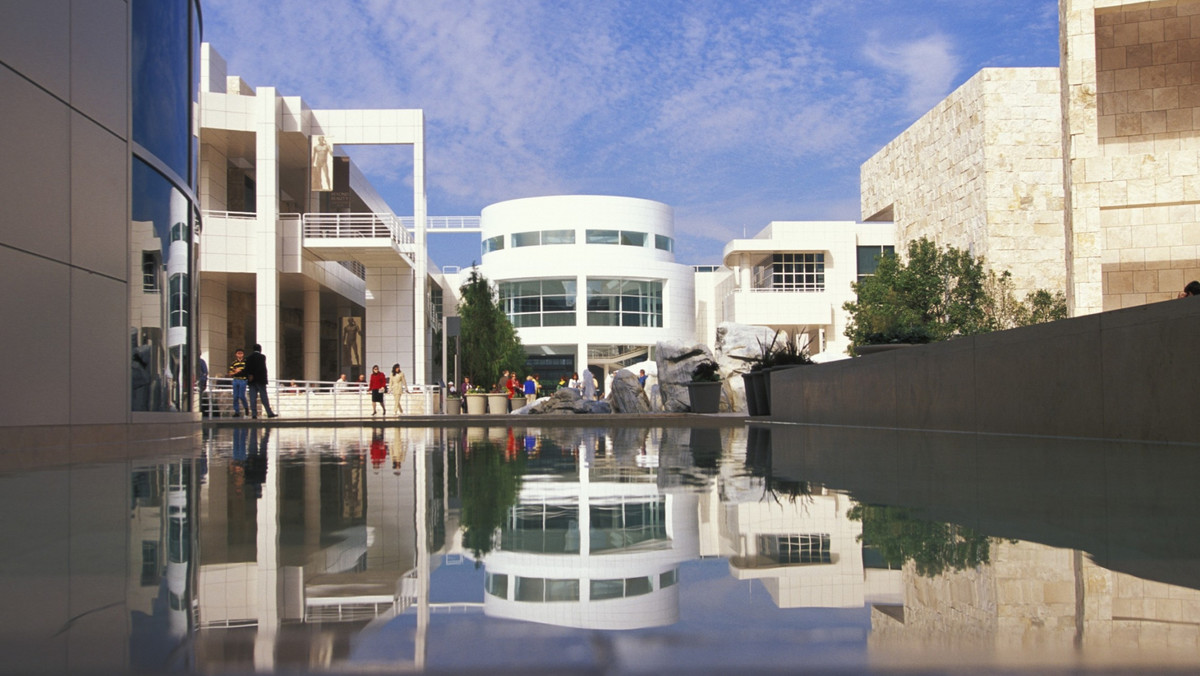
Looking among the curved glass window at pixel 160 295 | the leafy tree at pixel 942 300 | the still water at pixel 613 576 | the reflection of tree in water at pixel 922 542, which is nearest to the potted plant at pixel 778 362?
→ the curved glass window at pixel 160 295

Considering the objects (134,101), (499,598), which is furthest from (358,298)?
(499,598)

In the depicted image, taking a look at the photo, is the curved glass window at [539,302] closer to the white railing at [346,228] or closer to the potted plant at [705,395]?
the white railing at [346,228]

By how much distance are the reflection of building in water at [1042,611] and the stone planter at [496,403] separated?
31.3 meters

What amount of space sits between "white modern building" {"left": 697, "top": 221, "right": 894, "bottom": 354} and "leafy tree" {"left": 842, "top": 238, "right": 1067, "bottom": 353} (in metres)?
16.0

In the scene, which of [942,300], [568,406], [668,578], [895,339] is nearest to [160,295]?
[895,339]

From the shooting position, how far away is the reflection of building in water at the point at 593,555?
197cm

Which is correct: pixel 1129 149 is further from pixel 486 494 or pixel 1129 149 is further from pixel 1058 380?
pixel 486 494

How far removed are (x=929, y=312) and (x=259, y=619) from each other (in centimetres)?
4654

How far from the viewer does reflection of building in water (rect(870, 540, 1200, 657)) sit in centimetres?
165

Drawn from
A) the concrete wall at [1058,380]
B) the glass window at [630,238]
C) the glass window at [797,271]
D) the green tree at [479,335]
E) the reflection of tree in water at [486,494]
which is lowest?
the reflection of tree in water at [486,494]

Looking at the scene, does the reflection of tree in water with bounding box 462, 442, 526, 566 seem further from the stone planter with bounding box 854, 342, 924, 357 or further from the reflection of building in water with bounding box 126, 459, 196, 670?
the stone planter with bounding box 854, 342, 924, 357

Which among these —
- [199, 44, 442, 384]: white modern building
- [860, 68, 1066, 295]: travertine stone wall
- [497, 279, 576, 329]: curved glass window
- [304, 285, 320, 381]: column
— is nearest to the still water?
[199, 44, 442, 384]: white modern building

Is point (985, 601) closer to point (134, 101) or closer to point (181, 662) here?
point (181, 662)

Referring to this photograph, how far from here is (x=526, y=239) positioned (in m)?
64.8
